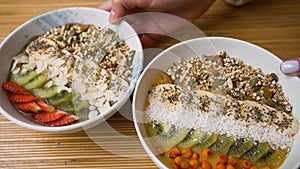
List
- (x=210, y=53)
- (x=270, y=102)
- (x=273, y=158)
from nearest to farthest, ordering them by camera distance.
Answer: (x=273, y=158), (x=270, y=102), (x=210, y=53)

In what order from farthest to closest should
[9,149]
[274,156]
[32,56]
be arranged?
[32,56] → [9,149] → [274,156]

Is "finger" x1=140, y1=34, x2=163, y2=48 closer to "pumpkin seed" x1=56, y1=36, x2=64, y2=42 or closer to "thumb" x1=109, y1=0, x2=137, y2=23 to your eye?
"thumb" x1=109, y1=0, x2=137, y2=23

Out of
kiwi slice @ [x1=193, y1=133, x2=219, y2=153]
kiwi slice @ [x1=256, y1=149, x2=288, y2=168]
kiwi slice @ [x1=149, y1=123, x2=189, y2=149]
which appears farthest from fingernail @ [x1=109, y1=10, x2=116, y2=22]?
kiwi slice @ [x1=256, y1=149, x2=288, y2=168]

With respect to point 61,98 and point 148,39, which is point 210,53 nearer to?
point 148,39

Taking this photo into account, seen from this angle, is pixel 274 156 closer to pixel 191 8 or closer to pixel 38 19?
pixel 191 8

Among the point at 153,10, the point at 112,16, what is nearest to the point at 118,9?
the point at 112,16

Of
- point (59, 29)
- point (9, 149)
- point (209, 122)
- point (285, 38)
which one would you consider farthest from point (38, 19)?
point (285, 38)
